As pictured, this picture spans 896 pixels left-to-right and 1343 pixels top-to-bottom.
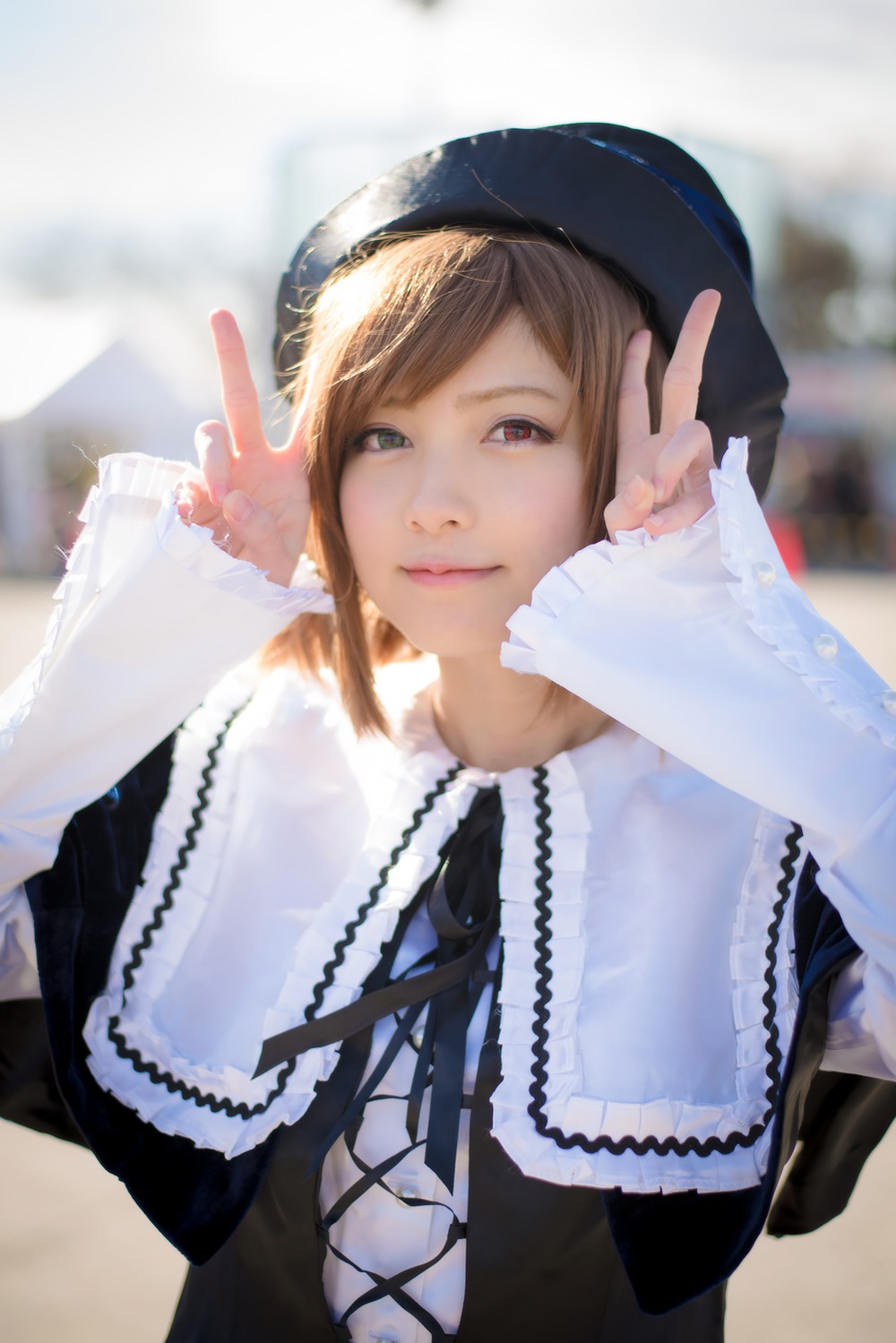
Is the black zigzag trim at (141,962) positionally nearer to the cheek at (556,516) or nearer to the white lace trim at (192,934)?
the white lace trim at (192,934)

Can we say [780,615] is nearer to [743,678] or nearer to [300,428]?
[743,678]

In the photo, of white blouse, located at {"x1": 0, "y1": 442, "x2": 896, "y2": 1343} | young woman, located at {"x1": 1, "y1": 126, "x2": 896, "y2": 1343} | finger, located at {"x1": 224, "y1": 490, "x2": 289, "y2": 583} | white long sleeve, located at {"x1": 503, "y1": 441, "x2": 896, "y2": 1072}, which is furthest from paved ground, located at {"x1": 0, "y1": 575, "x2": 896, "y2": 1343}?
finger, located at {"x1": 224, "y1": 490, "x2": 289, "y2": 583}

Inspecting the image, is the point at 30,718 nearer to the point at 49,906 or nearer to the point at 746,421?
the point at 49,906

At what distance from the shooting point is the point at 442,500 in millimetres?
1267

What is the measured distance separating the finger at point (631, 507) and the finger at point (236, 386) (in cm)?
54

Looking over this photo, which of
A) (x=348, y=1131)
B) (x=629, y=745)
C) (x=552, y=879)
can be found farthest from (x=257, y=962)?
(x=629, y=745)

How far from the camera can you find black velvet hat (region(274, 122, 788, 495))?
1.26 metres

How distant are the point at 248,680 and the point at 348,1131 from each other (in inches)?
26.1

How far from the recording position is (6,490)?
14359 millimetres

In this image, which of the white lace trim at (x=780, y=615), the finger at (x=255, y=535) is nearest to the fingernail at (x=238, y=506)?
the finger at (x=255, y=535)

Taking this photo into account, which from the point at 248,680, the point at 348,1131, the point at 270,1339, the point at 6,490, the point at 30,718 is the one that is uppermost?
the point at 30,718

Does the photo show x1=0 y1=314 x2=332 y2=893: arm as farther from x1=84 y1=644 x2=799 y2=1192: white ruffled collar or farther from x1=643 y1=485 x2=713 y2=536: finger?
x1=643 y1=485 x2=713 y2=536: finger

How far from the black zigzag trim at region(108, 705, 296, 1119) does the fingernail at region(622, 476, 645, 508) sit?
659mm

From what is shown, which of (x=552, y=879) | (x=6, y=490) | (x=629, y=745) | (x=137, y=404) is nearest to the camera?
(x=552, y=879)
